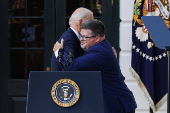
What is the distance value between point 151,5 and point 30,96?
11.3 ft

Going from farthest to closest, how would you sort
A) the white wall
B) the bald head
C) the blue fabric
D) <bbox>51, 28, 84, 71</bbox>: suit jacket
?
the white wall, the blue fabric, the bald head, <bbox>51, 28, 84, 71</bbox>: suit jacket

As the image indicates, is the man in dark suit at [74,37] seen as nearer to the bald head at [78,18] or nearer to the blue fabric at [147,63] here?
the bald head at [78,18]

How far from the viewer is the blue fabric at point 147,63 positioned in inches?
287

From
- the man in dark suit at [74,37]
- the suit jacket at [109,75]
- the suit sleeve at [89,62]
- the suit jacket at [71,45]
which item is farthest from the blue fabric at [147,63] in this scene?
the suit sleeve at [89,62]

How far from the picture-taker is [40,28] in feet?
24.8

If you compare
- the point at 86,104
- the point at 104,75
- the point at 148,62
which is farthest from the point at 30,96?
the point at 148,62

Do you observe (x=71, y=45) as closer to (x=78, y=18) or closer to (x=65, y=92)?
(x=78, y=18)

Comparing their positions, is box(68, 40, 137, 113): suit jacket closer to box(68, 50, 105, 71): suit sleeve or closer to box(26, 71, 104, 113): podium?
box(68, 50, 105, 71): suit sleeve

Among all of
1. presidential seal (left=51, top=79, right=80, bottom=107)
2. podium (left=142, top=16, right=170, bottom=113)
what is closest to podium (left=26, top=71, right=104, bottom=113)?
presidential seal (left=51, top=79, right=80, bottom=107)

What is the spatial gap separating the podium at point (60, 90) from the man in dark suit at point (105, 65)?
0.41 meters

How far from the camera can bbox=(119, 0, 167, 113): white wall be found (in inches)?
291

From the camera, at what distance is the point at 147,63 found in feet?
24.0

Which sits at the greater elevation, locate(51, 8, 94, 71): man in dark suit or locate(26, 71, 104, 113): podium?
locate(51, 8, 94, 71): man in dark suit

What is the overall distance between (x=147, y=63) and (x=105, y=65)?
274 centimetres
